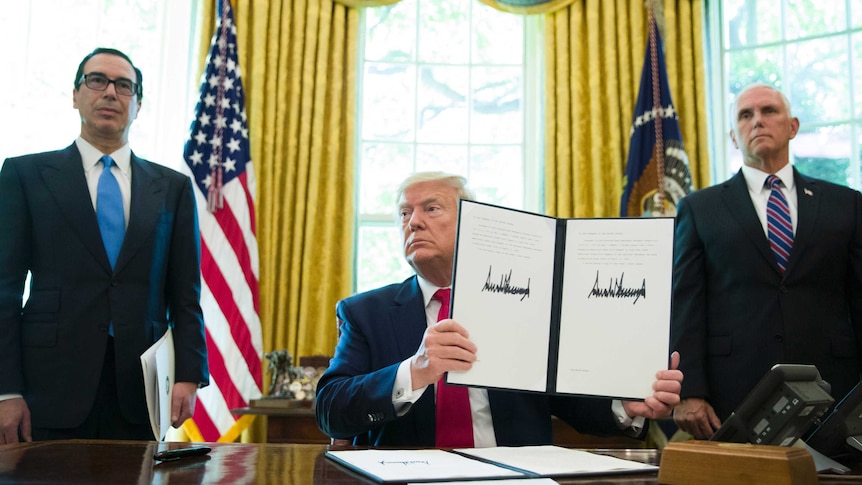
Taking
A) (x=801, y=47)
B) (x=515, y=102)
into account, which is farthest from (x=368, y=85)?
(x=801, y=47)

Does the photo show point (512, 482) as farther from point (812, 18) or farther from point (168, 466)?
point (812, 18)

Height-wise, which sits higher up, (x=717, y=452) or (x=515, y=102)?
(x=515, y=102)

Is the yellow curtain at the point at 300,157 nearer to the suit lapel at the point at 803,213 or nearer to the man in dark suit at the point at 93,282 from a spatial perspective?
the man in dark suit at the point at 93,282

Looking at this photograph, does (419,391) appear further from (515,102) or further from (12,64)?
(12,64)

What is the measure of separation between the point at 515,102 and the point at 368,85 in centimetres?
93

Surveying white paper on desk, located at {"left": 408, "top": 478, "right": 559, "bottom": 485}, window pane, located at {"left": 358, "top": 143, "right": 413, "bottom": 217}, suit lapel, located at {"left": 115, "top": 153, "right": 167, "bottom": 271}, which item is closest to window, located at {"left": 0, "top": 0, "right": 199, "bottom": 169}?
window pane, located at {"left": 358, "top": 143, "right": 413, "bottom": 217}

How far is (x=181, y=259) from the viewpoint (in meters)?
2.48

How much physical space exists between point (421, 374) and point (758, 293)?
1475 mm

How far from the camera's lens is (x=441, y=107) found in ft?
16.1

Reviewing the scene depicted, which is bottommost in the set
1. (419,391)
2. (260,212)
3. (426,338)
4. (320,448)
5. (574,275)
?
(320,448)

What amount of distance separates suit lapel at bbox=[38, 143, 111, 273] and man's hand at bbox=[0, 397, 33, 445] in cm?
43

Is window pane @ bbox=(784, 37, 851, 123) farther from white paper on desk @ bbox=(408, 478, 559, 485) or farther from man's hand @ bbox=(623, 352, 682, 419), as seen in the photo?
white paper on desk @ bbox=(408, 478, 559, 485)

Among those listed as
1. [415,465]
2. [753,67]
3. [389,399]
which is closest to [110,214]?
[389,399]

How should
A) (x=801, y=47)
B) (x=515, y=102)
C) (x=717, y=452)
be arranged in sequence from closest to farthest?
1. (x=717, y=452)
2. (x=801, y=47)
3. (x=515, y=102)
